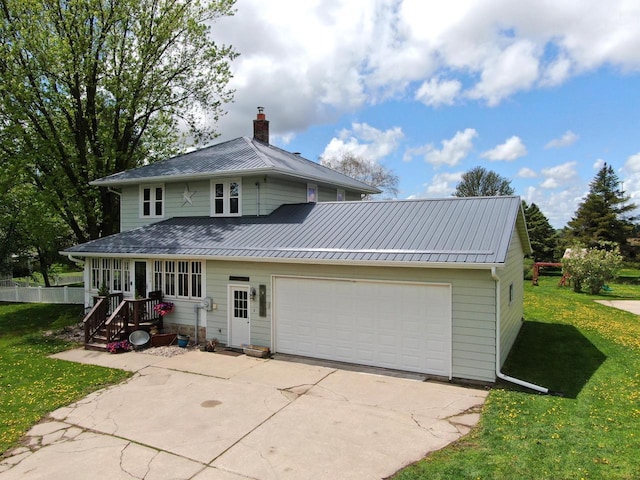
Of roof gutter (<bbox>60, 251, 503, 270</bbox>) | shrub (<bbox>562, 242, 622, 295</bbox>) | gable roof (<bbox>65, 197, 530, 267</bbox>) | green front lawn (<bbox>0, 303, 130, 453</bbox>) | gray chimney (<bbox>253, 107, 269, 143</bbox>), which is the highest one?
gray chimney (<bbox>253, 107, 269, 143</bbox>)

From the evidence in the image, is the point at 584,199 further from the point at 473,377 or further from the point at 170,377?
the point at 170,377

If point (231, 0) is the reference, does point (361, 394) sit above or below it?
below

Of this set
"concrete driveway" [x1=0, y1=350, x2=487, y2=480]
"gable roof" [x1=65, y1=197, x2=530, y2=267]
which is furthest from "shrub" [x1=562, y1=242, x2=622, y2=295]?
"concrete driveway" [x1=0, y1=350, x2=487, y2=480]

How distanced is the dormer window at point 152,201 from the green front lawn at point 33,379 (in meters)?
5.26

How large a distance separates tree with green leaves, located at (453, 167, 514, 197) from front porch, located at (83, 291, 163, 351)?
1728 inches

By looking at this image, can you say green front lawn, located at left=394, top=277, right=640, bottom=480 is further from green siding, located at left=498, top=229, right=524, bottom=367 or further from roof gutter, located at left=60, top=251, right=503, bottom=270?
roof gutter, located at left=60, top=251, right=503, bottom=270

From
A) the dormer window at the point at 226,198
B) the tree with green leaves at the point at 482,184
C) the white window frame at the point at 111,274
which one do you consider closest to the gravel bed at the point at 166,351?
the white window frame at the point at 111,274

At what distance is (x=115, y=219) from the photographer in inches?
862

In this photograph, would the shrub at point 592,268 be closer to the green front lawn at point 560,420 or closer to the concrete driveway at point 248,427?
the green front lawn at point 560,420

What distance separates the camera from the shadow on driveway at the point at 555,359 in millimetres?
9266

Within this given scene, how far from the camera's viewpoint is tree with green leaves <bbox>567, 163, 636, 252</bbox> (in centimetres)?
3600

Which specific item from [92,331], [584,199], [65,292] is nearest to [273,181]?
[92,331]

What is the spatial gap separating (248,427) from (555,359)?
7872 mm

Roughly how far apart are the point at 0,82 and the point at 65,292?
31.2 ft
